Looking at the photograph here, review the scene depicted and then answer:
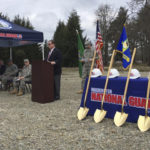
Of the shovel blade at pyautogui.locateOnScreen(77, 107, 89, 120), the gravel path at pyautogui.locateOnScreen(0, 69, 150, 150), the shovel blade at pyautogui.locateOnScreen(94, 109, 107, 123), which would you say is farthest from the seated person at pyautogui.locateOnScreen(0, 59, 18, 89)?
the shovel blade at pyautogui.locateOnScreen(94, 109, 107, 123)

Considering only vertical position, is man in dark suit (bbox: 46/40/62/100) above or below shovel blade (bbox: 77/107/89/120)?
above

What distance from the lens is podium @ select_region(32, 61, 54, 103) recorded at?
22.2 feet

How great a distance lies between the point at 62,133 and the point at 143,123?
1.42 metres

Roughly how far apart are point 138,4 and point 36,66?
2322 centimetres

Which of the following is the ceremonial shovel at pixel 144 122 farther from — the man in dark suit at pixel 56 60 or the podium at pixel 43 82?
the man in dark suit at pixel 56 60

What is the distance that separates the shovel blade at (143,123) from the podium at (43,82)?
3.40 metres

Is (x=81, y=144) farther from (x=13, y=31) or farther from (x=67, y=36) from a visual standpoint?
(x=67, y=36)

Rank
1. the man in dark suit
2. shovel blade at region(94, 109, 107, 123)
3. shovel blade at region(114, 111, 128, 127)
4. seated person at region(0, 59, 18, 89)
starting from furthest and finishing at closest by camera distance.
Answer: seated person at region(0, 59, 18, 89) → the man in dark suit → shovel blade at region(94, 109, 107, 123) → shovel blade at region(114, 111, 128, 127)

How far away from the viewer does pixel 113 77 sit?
4.78 m

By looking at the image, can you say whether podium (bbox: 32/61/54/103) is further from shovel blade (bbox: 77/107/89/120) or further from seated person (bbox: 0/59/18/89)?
seated person (bbox: 0/59/18/89)

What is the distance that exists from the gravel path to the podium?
115 cm

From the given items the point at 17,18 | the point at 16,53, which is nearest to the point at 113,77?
the point at 16,53

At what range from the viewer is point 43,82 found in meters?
6.80

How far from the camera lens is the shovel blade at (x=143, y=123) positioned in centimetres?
397
